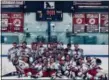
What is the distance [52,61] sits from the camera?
14.0ft

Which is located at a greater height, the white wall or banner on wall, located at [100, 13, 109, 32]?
banner on wall, located at [100, 13, 109, 32]

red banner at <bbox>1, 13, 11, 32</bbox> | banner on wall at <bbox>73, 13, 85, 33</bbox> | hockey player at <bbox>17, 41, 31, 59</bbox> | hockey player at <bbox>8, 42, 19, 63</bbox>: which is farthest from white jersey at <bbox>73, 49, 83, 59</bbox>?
red banner at <bbox>1, 13, 11, 32</bbox>

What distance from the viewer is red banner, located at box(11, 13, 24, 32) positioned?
14.0ft

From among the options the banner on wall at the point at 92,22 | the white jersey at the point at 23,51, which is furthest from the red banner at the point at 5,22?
the banner on wall at the point at 92,22

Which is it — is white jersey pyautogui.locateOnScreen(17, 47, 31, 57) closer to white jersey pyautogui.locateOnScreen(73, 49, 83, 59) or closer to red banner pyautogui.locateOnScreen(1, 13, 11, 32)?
red banner pyautogui.locateOnScreen(1, 13, 11, 32)

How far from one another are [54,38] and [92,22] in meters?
0.53

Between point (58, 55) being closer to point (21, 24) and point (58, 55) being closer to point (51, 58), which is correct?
point (51, 58)

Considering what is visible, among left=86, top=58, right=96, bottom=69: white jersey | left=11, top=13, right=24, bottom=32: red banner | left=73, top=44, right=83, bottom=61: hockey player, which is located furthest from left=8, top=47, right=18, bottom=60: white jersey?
left=86, top=58, right=96, bottom=69: white jersey

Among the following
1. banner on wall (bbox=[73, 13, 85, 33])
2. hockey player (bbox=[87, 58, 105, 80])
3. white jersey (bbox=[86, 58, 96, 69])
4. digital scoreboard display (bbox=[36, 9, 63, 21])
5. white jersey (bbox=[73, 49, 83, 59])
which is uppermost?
digital scoreboard display (bbox=[36, 9, 63, 21])

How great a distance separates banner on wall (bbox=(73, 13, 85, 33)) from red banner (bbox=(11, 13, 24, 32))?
681mm

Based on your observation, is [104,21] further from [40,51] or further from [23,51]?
[23,51]

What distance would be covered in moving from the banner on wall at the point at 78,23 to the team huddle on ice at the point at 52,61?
0.68 ft

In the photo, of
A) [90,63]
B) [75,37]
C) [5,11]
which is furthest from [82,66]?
[5,11]

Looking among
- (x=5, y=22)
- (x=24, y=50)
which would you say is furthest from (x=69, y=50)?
(x=5, y=22)
